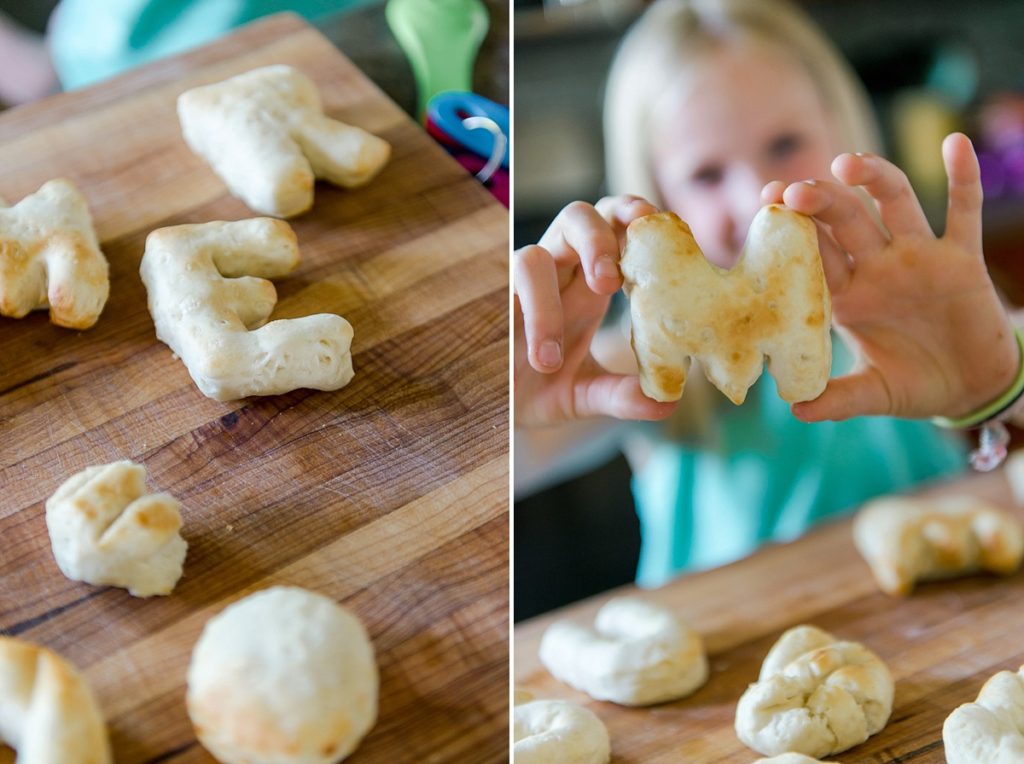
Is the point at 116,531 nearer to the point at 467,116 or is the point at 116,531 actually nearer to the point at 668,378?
the point at 668,378

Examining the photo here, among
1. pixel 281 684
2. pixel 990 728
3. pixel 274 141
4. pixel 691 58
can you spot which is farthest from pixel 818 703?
pixel 691 58

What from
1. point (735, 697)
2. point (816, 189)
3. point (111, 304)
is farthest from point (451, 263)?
point (735, 697)

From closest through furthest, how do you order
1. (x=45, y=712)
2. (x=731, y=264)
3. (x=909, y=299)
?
(x=45, y=712)
(x=909, y=299)
(x=731, y=264)

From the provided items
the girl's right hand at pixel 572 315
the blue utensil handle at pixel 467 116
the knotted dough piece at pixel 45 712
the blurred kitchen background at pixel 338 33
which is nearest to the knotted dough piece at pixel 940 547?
the girl's right hand at pixel 572 315

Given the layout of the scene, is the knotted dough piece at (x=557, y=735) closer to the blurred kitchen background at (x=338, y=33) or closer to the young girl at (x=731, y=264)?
the young girl at (x=731, y=264)

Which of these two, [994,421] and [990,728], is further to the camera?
[994,421]

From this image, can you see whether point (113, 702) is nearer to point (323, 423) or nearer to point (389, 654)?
point (389, 654)

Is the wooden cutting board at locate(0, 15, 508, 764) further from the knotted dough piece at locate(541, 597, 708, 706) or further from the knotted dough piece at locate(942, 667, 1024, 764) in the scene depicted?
the knotted dough piece at locate(942, 667, 1024, 764)
